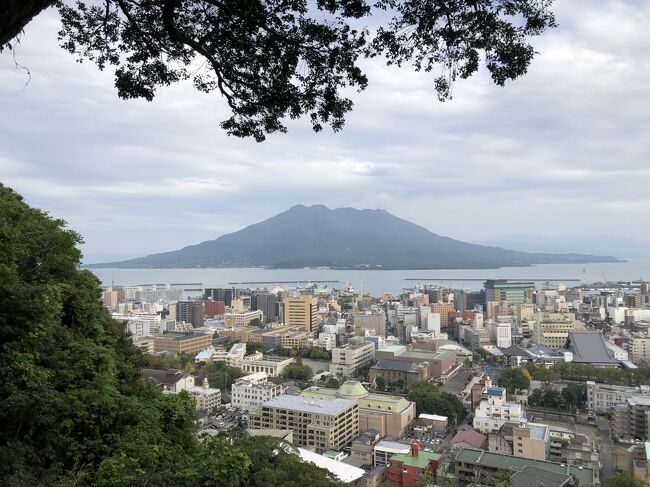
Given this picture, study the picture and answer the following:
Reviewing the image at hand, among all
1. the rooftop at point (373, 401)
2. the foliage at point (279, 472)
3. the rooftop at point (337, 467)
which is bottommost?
the rooftop at point (373, 401)

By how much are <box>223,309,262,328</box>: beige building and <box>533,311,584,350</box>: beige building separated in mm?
13231

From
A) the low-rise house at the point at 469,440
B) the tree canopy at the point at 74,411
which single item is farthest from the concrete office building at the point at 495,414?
the tree canopy at the point at 74,411

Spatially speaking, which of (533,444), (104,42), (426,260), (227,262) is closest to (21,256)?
(104,42)

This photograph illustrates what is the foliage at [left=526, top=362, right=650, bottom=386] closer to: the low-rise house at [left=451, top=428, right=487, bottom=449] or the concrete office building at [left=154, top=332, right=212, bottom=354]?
the low-rise house at [left=451, top=428, right=487, bottom=449]

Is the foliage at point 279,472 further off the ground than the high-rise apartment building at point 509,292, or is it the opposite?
the foliage at point 279,472

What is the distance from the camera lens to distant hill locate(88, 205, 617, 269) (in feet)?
246

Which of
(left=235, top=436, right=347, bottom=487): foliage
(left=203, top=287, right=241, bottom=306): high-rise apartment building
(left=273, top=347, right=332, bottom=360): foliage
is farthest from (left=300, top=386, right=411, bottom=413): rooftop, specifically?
(left=203, top=287, right=241, bottom=306): high-rise apartment building

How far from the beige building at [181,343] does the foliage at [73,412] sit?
15576 mm

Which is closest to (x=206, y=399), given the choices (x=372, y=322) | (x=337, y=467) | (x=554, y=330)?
(x=337, y=467)

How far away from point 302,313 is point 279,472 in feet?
65.1

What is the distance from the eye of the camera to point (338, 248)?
85.9 meters

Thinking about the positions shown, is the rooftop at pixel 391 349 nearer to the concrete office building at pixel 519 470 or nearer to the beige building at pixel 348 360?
the beige building at pixel 348 360

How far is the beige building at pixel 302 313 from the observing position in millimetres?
23656

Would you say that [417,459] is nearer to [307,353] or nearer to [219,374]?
[219,374]
